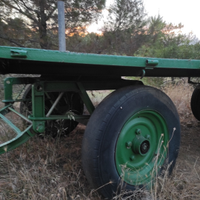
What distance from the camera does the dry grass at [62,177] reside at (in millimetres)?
1632

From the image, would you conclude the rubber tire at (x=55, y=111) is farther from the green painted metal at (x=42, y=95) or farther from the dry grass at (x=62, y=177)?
the green painted metal at (x=42, y=95)

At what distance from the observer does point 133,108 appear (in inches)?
65.1

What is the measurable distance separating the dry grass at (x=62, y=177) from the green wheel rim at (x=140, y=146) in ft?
0.42

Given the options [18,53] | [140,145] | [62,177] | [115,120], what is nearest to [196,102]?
[140,145]

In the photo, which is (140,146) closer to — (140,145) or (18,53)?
(140,145)

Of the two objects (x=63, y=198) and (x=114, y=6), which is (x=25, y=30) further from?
(x=63, y=198)

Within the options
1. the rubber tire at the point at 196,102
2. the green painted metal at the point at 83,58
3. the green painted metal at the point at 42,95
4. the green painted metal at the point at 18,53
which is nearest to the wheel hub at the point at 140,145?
the green painted metal at the point at 42,95

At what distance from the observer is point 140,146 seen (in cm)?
177

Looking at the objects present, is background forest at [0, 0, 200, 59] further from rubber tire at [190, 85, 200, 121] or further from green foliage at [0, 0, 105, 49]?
rubber tire at [190, 85, 200, 121]

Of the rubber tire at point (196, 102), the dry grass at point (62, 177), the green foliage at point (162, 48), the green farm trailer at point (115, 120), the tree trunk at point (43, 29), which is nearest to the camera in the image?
the green farm trailer at point (115, 120)

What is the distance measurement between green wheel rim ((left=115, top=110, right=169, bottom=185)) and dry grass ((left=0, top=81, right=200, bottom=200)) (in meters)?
0.13

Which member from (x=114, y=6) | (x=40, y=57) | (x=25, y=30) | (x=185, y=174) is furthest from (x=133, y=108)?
(x=114, y=6)

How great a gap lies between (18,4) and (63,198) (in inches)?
197

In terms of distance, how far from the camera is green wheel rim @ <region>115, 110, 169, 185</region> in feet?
5.56
